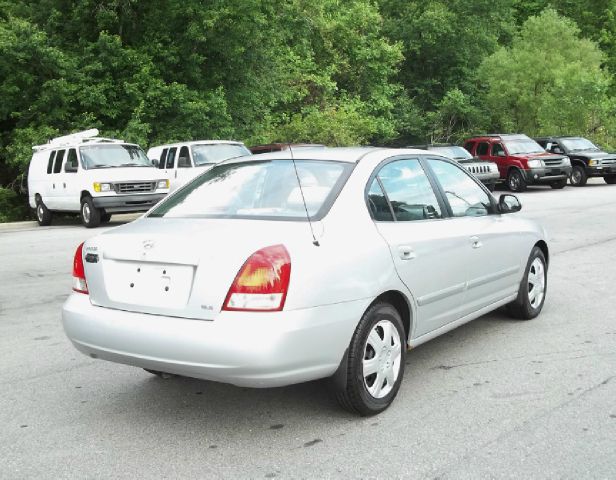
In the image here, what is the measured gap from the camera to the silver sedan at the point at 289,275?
368cm

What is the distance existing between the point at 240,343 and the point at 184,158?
15.6 m

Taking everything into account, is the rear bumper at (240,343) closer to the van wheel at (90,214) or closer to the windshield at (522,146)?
the van wheel at (90,214)

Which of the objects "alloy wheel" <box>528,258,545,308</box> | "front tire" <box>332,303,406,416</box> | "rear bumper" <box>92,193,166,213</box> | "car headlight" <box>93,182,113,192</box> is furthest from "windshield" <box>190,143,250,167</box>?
"front tire" <box>332,303,406,416</box>

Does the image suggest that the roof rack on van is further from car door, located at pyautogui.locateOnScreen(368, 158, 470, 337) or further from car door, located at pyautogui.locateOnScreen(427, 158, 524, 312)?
car door, located at pyautogui.locateOnScreen(368, 158, 470, 337)

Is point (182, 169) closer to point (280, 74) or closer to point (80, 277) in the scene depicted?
point (280, 74)

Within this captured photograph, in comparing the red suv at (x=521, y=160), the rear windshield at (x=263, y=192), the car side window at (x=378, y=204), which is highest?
the rear windshield at (x=263, y=192)

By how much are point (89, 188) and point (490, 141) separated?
1524 cm

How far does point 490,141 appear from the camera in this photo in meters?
26.3

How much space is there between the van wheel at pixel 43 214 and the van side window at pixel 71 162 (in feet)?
5.78

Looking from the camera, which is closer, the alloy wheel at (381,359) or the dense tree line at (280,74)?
the alloy wheel at (381,359)

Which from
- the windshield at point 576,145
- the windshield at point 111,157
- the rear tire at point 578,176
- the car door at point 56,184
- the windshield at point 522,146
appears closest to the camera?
the windshield at point 111,157

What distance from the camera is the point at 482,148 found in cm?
2659

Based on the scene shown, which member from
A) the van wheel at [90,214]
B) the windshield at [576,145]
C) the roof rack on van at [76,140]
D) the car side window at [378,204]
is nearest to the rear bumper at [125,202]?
the van wheel at [90,214]

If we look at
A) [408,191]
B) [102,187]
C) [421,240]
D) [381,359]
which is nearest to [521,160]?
[102,187]
